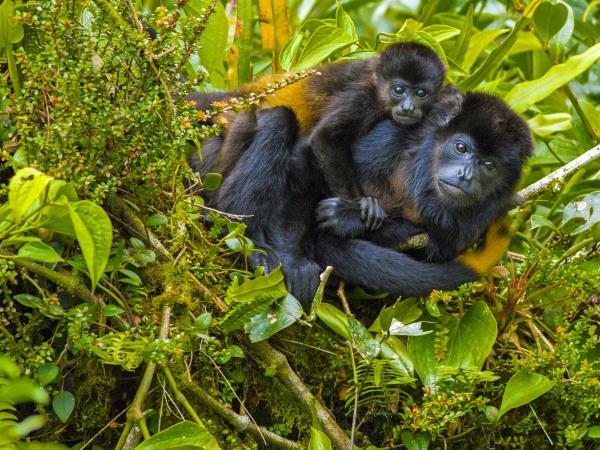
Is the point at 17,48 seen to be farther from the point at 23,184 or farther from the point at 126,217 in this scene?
the point at 23,184

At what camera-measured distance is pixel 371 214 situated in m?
3.78

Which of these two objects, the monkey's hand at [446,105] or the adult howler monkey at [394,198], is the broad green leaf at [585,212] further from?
the monkey's hand at [446,105]

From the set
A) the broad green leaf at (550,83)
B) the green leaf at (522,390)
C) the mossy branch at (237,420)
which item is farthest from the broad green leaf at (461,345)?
the broad green leaf at (550,83)

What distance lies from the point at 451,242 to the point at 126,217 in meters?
1.53

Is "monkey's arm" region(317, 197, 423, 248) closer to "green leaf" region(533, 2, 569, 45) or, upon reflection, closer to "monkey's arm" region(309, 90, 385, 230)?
"monkey's arm" region(309, 90, 385, 230)

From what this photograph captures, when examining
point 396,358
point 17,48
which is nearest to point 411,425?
point 396,358

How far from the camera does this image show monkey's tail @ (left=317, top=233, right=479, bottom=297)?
3.53 metres

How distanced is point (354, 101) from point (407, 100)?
0.36m

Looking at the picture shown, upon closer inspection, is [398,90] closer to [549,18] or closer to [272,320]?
[549,18]

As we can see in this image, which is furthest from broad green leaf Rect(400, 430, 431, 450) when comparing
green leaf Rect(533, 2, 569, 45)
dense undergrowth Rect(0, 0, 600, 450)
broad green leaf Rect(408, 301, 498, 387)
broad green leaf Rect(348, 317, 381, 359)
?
green leaf Rect(533, 2, 569, 45)

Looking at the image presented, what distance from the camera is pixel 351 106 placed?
13.4 ft

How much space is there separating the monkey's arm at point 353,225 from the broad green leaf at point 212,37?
107 cm

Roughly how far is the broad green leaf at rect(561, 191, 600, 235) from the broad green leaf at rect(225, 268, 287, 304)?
5.24 ft

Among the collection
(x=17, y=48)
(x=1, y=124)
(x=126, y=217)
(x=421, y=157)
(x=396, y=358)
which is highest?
(x=17, y=48)
